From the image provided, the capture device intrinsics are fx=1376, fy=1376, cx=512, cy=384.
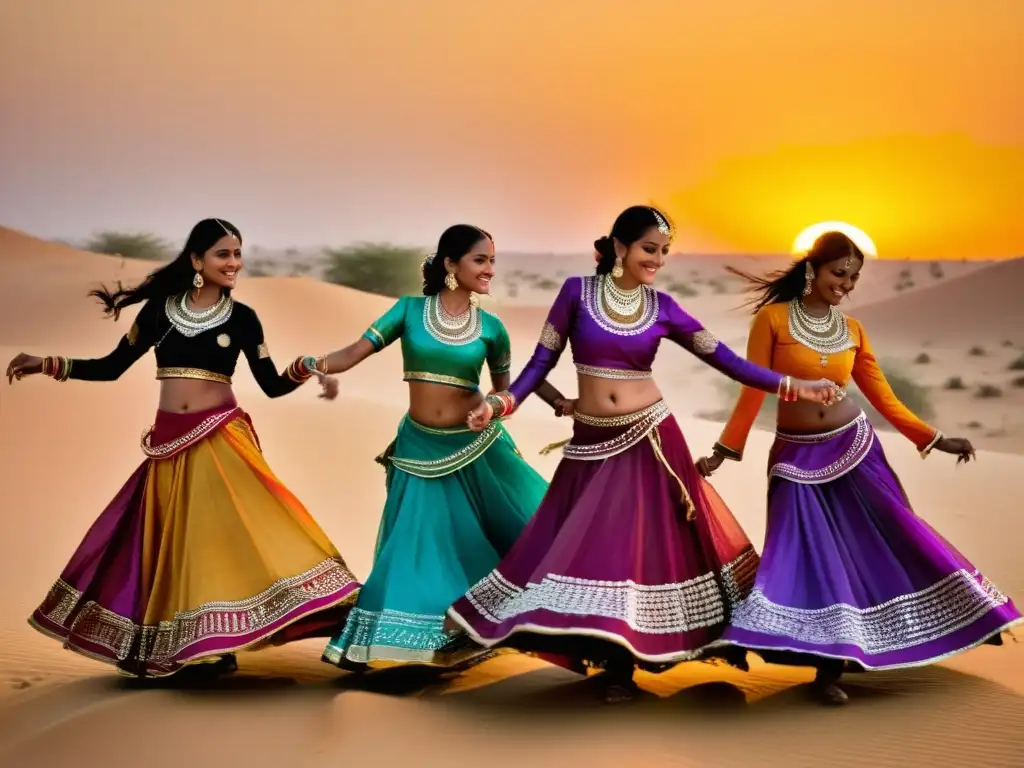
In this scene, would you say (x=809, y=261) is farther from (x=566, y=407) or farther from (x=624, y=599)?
(x=624, y=599)

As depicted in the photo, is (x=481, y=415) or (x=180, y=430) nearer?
(x=481, y=415)

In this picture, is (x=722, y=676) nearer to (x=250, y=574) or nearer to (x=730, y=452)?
(x=730, y=452)

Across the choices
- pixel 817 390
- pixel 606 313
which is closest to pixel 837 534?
pixel 817 390

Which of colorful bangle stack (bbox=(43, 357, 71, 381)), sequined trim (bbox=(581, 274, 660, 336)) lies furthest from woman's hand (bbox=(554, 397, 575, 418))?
colorful bangle stack (bbox=(43, 357, 71, 381))

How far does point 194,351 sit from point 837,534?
10.8ft

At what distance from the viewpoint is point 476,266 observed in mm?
7004

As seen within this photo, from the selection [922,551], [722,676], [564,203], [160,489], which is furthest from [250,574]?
[564,203]

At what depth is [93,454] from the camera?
1410cm

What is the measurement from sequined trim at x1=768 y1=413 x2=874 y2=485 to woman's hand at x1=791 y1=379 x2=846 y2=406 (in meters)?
0.34

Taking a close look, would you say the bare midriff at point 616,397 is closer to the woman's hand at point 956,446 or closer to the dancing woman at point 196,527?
the dancing woman at point 196,527

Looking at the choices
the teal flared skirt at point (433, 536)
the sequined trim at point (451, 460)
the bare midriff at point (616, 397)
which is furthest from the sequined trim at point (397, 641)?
the bare midriff at point (616, 397)

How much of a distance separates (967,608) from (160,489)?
3.94 m

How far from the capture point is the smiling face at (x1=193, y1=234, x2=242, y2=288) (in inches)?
277

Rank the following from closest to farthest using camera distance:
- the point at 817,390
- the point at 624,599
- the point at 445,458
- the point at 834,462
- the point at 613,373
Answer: the point at 624,599 → the point at 817,390 → the point at 613,373 → the point at 834,462 → the point at 445,458
